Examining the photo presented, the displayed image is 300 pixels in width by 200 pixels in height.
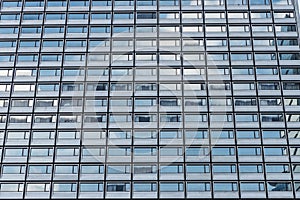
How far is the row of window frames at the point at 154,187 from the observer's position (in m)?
43.9

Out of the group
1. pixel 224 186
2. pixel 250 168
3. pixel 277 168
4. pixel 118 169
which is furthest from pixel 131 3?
pixel 277 168

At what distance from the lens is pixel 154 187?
145 feet

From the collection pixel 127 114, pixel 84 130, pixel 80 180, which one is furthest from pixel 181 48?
pixel 80 180

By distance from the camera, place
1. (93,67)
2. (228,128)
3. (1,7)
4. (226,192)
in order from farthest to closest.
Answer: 1. (1,7)
2. (93,67)
3. (228,128)
4. (226,192)

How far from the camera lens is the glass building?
44.6m

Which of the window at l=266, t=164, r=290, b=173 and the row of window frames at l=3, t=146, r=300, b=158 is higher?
the row of window frames at l=3, t=146, r=300, b=158

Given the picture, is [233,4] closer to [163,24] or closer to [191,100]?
[163,24]

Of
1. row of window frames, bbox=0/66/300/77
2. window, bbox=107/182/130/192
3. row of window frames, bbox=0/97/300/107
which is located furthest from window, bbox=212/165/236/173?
row of window frames, bbox=0/66/300/77

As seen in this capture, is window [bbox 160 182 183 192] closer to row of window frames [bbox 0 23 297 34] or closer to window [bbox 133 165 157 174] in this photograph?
window [bbox 133 165 157 174]

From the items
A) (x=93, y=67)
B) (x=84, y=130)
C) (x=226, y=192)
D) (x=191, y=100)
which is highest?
(x=93, y=67)

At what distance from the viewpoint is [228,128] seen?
46531 millimetres

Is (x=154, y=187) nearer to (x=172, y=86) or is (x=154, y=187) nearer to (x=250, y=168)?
(x=250, y=168)

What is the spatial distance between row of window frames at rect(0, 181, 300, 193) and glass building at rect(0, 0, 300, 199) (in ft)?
0.30

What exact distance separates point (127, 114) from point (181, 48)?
936cm
